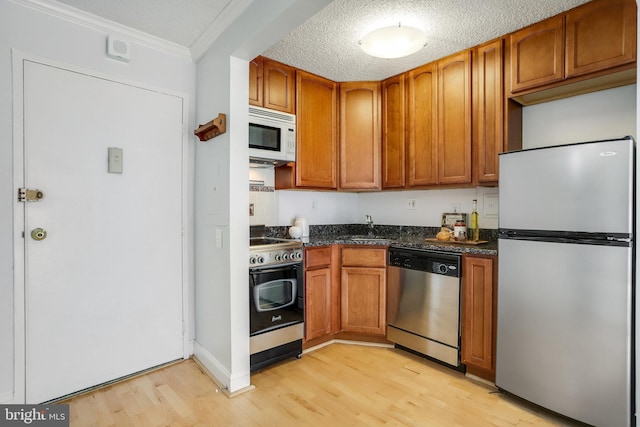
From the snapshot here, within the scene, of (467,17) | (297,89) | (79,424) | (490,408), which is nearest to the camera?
(79,424)

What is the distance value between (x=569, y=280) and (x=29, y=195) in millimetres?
3107

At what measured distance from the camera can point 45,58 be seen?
1977mm

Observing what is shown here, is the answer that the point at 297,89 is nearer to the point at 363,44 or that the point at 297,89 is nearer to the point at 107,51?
the point at 363,44

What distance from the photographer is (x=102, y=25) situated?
2.14m

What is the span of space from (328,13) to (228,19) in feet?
2.12

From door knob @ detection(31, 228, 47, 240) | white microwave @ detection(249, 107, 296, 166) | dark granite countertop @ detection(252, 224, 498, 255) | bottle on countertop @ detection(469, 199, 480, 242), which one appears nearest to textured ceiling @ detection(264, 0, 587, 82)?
white microwave @ detection(249, 107, 296, 166)

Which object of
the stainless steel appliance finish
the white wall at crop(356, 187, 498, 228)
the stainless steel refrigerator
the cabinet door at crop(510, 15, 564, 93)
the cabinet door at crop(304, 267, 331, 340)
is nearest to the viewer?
the stainless steel refrigerator

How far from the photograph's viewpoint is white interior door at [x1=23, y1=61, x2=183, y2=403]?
1.96 m

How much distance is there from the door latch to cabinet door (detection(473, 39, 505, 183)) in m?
2.97

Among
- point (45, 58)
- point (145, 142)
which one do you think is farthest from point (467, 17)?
point (45, 58)

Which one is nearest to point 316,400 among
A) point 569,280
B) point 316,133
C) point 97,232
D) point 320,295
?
point 320,295

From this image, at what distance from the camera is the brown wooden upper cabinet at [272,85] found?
259cm

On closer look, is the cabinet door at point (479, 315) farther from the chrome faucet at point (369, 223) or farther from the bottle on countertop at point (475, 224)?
the chrome faucet at point (369, 223)

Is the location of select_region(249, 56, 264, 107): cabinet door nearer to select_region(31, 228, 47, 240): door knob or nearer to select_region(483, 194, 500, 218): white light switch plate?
select_region(31, 228, 47, 240): door knob
